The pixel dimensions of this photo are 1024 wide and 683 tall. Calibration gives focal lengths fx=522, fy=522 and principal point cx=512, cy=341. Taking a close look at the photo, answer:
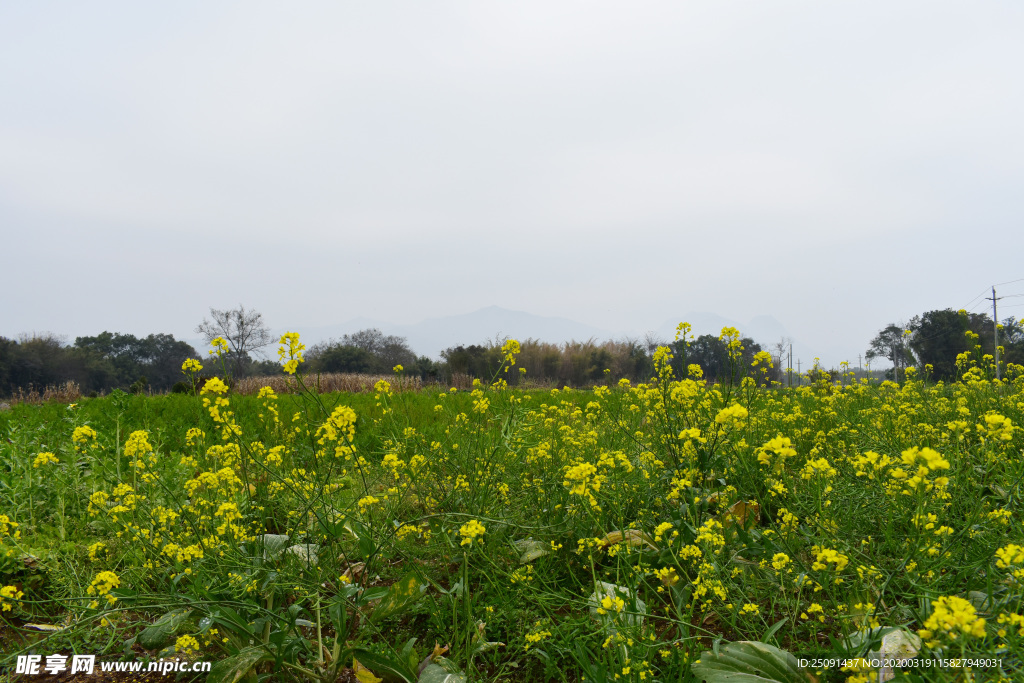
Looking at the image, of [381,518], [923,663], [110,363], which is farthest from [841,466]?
[110,363]

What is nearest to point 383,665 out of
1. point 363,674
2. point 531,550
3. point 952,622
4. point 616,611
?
point 363,674

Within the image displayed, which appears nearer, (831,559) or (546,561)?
(831,559)

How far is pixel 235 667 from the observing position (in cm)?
183

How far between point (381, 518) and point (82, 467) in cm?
324

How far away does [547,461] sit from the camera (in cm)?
323

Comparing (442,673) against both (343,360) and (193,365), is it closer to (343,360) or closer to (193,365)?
(193,365)

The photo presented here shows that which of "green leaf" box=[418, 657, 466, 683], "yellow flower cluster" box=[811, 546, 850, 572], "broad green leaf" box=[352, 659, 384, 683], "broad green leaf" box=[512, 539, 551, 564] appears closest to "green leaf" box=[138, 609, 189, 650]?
"broad green leaf" box=[352, 659, 384, 683]

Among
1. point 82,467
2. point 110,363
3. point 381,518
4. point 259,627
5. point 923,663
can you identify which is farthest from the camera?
point 110,363

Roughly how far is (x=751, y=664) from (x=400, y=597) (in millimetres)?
1309

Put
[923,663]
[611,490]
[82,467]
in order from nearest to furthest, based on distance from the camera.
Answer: [923,663] → [611,490] → [82,467]

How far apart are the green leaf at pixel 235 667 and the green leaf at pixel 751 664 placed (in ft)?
4.96

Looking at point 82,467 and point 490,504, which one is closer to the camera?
point 490,504

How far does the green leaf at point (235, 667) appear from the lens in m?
1.81

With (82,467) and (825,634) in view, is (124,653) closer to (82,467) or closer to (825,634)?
(825,634)
